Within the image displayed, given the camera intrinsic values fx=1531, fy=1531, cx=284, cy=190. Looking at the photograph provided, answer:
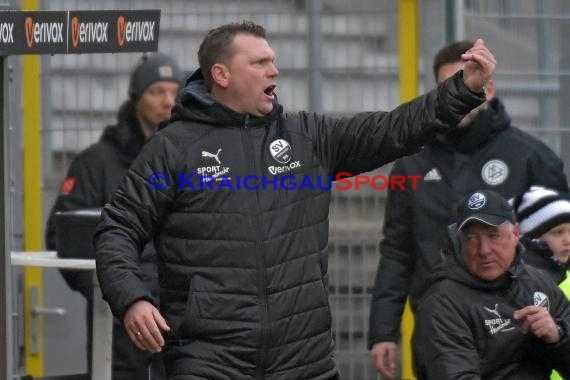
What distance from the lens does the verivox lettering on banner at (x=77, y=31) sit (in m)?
5.16

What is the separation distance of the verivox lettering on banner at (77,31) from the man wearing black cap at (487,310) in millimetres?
1316

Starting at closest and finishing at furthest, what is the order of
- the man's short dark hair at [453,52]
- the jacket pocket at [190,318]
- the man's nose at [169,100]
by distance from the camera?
the jacket pocket at [190,318]
the man's short dark hair at [453,52]
the man's nose at [169,100]

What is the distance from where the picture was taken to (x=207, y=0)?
25.4 ft

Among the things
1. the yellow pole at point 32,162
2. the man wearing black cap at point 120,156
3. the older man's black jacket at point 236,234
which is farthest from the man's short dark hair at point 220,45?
the yellow pole at point 32,162

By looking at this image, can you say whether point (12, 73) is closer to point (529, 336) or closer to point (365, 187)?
point (365, 187)

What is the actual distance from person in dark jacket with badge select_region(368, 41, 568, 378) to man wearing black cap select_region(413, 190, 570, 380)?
0.78 metres

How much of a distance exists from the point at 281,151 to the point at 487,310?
1.00m

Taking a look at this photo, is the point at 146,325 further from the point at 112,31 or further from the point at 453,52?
the point at 453,52

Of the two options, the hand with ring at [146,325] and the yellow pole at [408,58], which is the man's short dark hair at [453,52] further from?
the hand with ring at [146,325]

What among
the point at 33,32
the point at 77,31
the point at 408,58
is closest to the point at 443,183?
the point at 408,58

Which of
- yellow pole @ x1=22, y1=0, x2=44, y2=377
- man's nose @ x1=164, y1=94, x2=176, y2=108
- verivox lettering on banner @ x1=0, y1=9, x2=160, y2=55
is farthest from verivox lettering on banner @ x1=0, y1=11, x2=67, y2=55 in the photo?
yellow pole @ x1=22, y1=0, x2=44, y2=377

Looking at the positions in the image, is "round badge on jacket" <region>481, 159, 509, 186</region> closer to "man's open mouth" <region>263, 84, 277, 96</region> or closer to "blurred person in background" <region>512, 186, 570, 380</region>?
"blurred person in background" <region>512, 186, 570, 380</region>

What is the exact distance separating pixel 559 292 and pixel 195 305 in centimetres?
147

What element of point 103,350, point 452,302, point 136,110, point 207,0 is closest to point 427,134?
point 452,302
